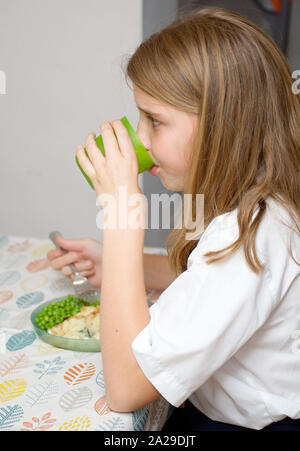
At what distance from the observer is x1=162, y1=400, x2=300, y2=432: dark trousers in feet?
2.74

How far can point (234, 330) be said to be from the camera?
2.28 feet

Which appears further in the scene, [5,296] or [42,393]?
[5,296]

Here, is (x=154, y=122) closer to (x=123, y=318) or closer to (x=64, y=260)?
(x=123, y=318)

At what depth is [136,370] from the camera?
28.9 inches

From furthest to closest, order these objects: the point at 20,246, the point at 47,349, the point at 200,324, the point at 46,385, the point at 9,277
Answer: the point at 20,246 < the point at 9,277 < the point at 47,349 < the point at 46,385 < the point at 200,324

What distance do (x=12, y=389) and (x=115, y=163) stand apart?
404 mm

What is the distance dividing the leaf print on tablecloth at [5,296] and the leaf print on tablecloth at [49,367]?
0.28m

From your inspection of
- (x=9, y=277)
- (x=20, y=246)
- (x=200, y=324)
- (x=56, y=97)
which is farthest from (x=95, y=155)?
(x=56, y=97)

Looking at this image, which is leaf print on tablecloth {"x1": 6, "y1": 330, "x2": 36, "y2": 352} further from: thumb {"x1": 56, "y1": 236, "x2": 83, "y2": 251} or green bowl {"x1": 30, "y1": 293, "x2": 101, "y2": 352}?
thumb {"x1": 56, "y1": 236, "x2": 83, "y2": 251}

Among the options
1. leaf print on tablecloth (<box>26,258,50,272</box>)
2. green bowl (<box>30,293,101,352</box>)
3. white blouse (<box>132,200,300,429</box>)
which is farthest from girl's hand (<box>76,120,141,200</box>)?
leaf print on tablecloth (<box>26,258,50,272</box>)

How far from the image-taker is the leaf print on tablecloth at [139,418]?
737 millimetres

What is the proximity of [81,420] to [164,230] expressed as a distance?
147 centimetres

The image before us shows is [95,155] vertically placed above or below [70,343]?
above
